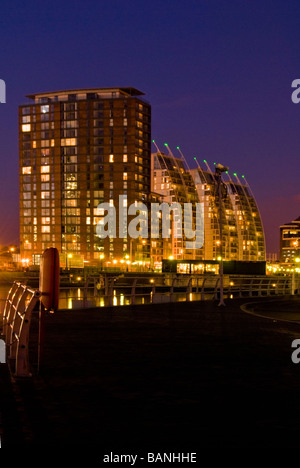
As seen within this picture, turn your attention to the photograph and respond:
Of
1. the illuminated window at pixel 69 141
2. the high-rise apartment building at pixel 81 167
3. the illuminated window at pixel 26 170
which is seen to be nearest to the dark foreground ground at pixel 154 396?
the high-rise apartment building at pixel 81 167

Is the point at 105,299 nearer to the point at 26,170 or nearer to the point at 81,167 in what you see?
the point at 81,167

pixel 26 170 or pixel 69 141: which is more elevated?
pixel 69 141

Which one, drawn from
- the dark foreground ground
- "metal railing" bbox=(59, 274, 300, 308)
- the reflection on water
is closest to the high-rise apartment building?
"metal railing" bbox=(59, 274, 300, 308)

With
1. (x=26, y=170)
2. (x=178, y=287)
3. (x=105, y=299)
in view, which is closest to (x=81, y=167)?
(x=26, y=170)

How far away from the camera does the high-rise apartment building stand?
506 ft

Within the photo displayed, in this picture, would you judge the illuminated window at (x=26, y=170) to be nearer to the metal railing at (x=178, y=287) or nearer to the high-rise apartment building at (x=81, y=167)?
the high-rise apartment building at (x=81, y=167)

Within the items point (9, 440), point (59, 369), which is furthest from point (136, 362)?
point (9, 440)

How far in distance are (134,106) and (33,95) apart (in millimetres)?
33827

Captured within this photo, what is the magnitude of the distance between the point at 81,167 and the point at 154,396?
509 feet

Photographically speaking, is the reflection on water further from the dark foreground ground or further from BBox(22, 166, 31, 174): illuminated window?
BBox(22, 166, 31, 174): illuminated window

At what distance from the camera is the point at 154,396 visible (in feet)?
24.5

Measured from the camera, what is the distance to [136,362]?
400 inches

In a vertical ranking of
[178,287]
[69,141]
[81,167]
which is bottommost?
[178,287]

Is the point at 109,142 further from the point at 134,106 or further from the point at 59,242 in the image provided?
the point at 59,242
